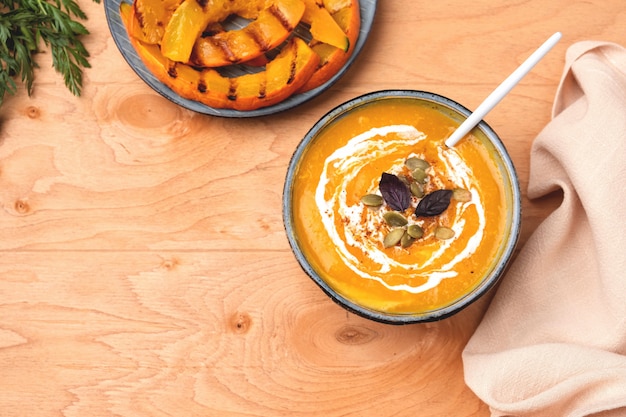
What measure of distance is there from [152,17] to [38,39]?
0.26 meters

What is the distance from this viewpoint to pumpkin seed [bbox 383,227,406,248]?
41.5 inches

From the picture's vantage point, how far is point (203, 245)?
124 centimetres

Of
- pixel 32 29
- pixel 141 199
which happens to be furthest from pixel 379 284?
pixel 32 29

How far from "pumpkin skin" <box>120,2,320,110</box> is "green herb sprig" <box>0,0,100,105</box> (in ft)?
0.53

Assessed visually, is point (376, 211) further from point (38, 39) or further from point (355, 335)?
point (38, 39)

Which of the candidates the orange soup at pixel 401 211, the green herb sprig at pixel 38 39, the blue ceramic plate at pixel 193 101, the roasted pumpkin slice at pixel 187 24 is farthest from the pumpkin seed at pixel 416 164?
the green herb sprig at pixel 38 39

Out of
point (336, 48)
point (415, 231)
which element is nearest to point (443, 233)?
point (415, 231)

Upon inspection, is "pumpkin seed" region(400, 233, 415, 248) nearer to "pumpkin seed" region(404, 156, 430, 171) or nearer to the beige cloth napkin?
"pumpkin seed" region(404, 156, 430, 171)

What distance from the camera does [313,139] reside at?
1.11 m

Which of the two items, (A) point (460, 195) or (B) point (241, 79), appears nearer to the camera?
(A) point (460, 195)

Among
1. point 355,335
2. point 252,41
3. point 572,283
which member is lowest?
point 355,335

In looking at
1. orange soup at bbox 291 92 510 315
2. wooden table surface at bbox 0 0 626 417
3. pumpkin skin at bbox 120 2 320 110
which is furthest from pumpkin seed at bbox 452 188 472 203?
pumpkin skin at bbox 120 2 320 110

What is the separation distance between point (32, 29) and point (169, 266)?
0.50 meters

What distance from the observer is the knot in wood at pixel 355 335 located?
3.99 ft
